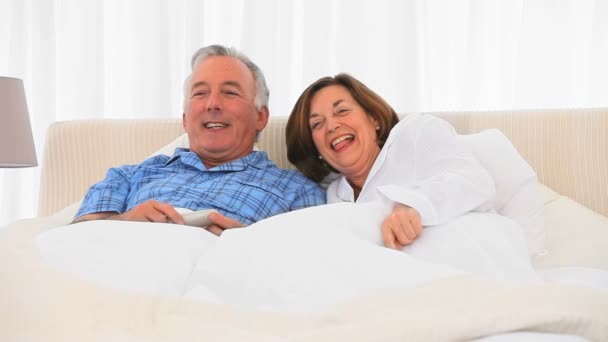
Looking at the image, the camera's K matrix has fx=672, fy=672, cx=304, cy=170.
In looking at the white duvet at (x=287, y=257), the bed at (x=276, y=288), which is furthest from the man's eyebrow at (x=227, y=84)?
the white duvet at (x=287, y=257)

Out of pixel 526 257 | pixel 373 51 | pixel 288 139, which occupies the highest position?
pixel 373 51

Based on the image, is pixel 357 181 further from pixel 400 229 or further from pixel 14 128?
pixel 14 128

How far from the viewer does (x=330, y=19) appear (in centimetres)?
265

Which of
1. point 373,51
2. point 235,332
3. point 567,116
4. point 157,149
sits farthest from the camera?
point 373,51

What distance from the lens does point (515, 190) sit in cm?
148

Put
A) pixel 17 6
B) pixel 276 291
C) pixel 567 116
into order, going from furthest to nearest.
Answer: pixel 17 6
pixel 567 116
pixel 276 291

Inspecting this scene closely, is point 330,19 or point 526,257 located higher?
point 330,19

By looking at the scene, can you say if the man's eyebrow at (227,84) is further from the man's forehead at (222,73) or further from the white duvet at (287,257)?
the white duvet at (287,257)

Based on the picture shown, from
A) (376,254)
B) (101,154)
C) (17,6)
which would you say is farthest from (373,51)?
(376,254)

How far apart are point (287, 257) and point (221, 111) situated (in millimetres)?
919

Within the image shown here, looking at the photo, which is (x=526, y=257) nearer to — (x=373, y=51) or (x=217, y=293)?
(x=217, y=293)

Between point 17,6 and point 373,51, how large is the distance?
1.57 m

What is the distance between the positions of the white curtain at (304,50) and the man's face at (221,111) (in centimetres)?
84

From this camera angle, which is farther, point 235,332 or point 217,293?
point 217,293
